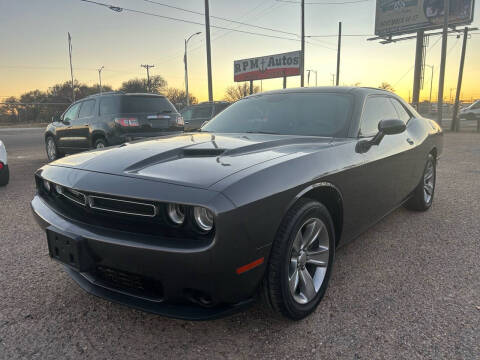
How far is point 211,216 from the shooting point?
1.71 metres

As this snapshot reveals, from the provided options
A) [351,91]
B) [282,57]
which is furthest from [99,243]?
[282,57]

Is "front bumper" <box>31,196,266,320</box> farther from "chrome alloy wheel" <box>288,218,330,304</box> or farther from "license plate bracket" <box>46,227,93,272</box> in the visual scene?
"chrome alloy wheel" <box>288,218,330,304</box>

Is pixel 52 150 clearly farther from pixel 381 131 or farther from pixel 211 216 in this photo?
pixel 211 216

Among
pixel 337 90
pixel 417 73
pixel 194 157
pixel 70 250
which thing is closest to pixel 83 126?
pixel 337 90

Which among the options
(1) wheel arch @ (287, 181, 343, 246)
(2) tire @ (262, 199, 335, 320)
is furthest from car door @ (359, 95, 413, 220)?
(2) tire @ (262, 199, 335, 320)

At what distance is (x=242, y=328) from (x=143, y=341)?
56cm

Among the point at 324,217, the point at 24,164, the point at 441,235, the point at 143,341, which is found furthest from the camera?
the point at 24,164

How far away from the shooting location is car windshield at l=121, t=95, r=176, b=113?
7699mm

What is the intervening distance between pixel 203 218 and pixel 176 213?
5.6 inches

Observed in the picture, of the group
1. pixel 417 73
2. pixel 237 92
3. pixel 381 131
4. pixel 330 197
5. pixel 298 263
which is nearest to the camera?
pixel 298 263

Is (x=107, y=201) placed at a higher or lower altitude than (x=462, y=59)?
lower

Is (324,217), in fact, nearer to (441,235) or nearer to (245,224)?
(245,224)

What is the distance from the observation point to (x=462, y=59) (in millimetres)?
21250

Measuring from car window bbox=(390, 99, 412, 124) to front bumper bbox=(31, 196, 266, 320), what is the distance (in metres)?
2.90
